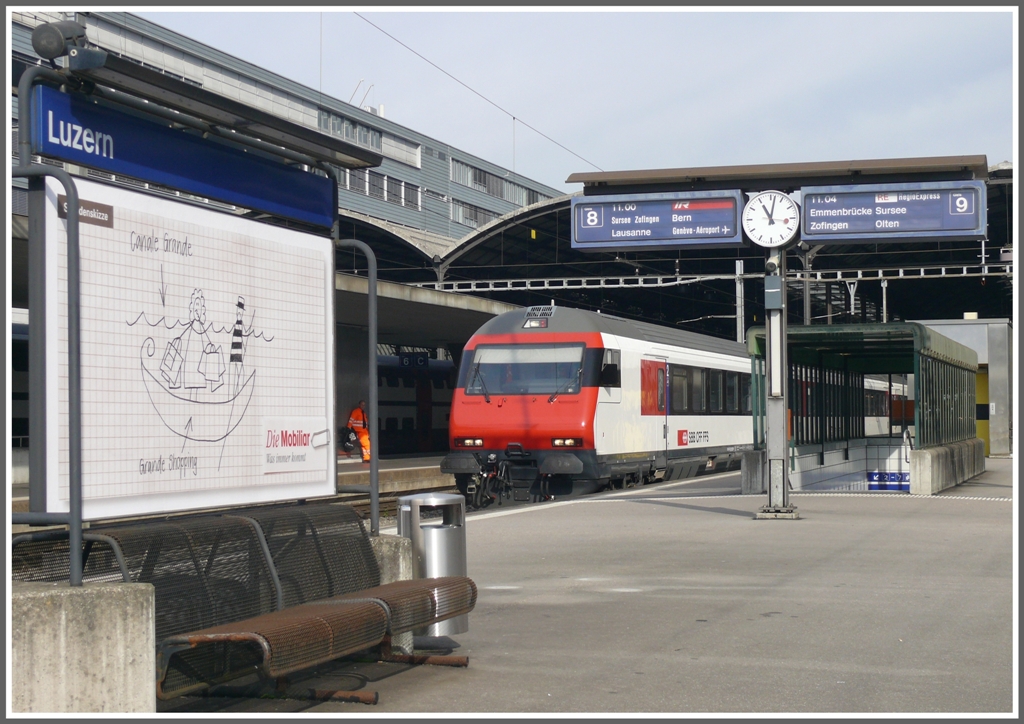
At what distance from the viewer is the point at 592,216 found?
1673 cm

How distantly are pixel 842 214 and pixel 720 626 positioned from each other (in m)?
9.23

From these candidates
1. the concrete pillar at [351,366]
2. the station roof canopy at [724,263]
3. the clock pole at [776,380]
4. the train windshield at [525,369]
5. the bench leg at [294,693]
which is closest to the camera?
the bench leg at [294,693]

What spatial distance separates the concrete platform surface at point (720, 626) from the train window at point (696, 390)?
35.1 ft

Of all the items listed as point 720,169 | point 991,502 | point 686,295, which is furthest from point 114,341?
point 686,295

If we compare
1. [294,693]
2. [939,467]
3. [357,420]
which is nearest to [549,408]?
[939,467]

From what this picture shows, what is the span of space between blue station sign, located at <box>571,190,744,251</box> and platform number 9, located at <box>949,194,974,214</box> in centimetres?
268

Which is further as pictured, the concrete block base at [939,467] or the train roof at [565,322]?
the train roof at [565,322]

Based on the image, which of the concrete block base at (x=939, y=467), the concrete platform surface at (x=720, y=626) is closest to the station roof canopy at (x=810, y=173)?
the concrete platform surface at (x=720, y=626)

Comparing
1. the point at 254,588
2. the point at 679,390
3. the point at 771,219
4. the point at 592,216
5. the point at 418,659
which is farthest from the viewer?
the point at 679,390

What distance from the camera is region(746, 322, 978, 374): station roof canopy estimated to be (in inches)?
757

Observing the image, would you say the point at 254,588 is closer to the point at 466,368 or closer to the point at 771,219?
the point at 771,219

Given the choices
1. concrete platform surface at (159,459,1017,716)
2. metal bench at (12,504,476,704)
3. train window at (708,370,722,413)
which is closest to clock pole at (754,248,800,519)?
concrete platform surface at (159,459,1017,716)

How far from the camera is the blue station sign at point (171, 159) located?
5.67 m

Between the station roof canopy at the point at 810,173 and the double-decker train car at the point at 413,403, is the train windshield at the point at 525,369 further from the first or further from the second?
the double-decker train car at the point at 413,403
